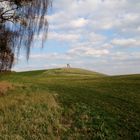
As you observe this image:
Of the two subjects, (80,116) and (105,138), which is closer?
(105,138)

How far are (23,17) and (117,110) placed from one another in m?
7.19

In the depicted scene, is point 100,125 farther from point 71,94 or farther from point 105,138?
point 71,94

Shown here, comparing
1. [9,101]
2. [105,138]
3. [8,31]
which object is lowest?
[105,138]

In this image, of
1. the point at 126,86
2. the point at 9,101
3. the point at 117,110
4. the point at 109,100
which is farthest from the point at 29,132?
the point at 126,86

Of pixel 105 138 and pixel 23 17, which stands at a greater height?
pixel 23 17

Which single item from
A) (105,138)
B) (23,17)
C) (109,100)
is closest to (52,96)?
(109,100)

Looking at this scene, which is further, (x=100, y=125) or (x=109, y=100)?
(x=109, y=100)

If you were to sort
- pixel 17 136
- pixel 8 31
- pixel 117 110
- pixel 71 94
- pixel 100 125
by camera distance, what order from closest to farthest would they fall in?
pixel 17 136 → pixel 100 125 → pixel 117 110 → pixel 8 31 → pixel 71 94

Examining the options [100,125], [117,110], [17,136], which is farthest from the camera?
[117,110]

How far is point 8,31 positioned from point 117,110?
23.7 feet

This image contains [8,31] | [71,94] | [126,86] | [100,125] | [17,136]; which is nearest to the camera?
[17,136]

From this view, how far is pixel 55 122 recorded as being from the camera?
16328mm

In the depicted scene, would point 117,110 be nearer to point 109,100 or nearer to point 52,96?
point 109,100

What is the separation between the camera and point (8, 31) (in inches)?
788
